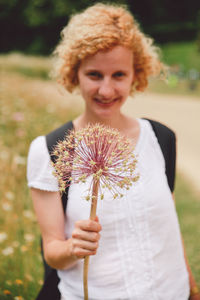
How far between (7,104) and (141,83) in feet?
12.2

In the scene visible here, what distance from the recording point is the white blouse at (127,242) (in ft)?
4.89

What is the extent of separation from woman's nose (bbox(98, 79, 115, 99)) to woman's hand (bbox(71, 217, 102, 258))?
25.5 inches

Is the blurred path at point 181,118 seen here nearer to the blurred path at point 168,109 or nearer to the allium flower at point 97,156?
the blurred path at point 168,109

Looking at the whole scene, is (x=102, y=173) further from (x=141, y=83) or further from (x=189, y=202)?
(x=189, y=202)

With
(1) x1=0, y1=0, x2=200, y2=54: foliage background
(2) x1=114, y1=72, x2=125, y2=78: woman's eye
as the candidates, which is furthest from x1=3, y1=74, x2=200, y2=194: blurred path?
(1) x1=0, y1=0, x2=200, y2=54: foliage background

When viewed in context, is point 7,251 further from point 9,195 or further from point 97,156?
point 97,156

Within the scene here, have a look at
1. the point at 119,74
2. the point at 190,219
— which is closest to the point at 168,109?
the point at 190,219

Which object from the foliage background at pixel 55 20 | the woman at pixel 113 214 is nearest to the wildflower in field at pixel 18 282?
the woman at pixel 113 214

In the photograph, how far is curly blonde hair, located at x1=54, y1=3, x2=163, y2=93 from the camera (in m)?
1.54

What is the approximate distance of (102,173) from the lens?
933 mm

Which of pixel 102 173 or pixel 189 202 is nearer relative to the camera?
pixel 102 173

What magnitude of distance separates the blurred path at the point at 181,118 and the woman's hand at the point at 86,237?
442cm

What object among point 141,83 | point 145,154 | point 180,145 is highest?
point 141,83

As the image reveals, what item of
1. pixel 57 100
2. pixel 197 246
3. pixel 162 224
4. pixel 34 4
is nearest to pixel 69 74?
pixel 162 224
